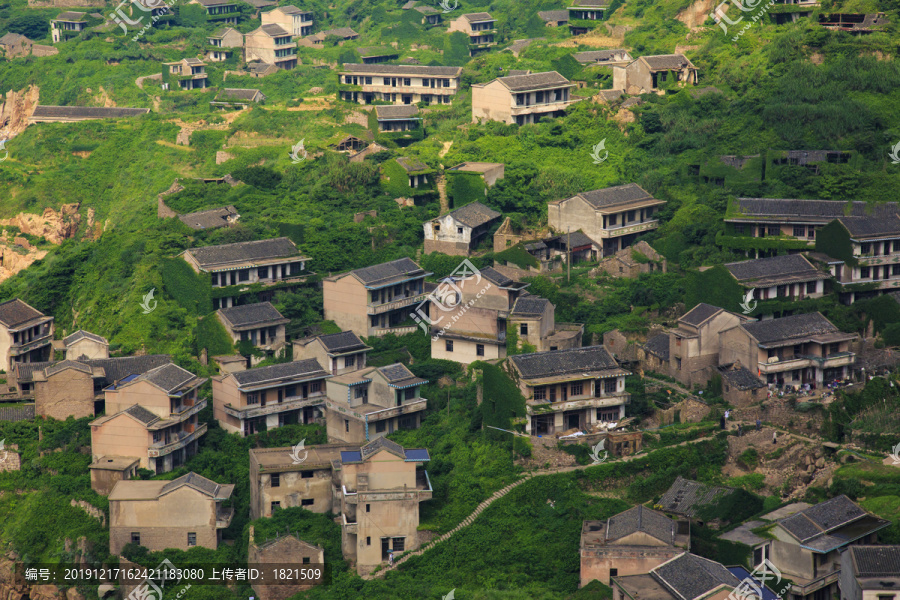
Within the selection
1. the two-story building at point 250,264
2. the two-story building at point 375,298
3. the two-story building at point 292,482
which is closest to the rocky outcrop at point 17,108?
the two-story building at point 250,264

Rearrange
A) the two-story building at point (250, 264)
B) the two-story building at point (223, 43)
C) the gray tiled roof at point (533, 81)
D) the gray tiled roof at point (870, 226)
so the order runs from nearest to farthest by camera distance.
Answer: the gray tiled roof at point (870, 226) < the two-story building at point (250, 264) < the gray tiled roof at point (533, 81) < the two-story building at point (223, 43)

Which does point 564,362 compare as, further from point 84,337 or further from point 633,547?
point 84,337

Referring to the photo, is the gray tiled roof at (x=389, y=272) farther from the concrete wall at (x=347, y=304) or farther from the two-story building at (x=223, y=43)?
the two-story building at (x=223, y=43)

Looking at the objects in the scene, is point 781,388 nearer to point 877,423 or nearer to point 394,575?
point 877,423

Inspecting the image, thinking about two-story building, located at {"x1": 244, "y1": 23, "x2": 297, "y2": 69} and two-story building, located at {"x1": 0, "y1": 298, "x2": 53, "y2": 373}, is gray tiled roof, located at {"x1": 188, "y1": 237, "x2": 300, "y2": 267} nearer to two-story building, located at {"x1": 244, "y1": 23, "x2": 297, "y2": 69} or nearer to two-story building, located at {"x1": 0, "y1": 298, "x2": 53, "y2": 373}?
two-story building, located at {"x1": 0, "y1": 298, "x2": 53, "y2": 373}

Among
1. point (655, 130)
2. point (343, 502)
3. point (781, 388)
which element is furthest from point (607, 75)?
point (343, 502)

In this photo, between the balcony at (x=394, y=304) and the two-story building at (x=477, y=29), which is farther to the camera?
the two-story building at (x=477, y=29)
